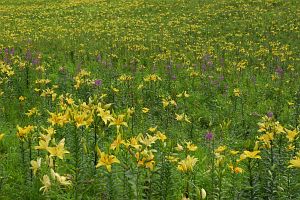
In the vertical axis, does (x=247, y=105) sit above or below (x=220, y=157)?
below

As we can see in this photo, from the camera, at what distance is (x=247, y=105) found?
26.2 ft

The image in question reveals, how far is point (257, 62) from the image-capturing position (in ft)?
36.8

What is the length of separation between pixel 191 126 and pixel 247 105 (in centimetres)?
197

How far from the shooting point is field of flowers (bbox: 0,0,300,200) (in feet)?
11.8

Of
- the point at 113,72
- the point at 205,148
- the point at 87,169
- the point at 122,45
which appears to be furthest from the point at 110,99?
the point at 122,45

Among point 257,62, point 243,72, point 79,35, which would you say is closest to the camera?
point 243,72

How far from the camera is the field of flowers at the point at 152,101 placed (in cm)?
361

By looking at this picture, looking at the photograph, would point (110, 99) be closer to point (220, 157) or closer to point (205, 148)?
point (205, 148)

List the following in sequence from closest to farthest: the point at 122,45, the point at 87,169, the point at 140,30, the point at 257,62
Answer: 1. the point at 87,169
2. the point at 257,62
3. the point at 122,45
4. the point at 140,30

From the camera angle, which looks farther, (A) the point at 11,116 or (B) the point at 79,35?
(B) the point at 79,35

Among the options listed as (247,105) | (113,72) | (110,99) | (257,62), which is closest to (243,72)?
(257,62)

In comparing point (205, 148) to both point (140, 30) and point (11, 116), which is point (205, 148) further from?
point (140, 30)

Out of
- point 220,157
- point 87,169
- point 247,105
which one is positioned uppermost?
point 220,157

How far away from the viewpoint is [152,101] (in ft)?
25.3
